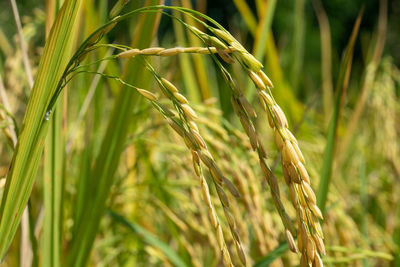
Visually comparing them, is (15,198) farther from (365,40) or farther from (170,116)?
(365,40)

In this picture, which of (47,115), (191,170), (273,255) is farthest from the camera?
(191,170)

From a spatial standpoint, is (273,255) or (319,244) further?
(273,255)

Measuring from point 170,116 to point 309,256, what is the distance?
6.2 inches

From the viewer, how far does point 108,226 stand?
1.27 metres

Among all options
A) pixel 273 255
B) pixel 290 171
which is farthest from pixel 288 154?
pixel 273 255

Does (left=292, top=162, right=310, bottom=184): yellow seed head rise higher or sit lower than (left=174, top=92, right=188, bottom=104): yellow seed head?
lower

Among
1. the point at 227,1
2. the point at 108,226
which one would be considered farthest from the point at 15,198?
the point at 227,1

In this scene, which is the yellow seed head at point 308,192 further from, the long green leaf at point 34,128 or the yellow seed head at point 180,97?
the long green leaf at point 34,128

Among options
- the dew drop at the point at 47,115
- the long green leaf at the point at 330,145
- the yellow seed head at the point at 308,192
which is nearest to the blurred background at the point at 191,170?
the long green leaf at the point at 330,145

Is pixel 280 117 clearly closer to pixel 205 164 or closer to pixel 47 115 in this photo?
pixel 205 164

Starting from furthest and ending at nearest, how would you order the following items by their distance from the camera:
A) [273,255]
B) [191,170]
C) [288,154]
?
[191,170] < [273,255] < [288,154]

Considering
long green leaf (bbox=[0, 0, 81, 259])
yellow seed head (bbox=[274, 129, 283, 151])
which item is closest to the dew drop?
long green leaf (bbox=[0, 0, 81, 259])

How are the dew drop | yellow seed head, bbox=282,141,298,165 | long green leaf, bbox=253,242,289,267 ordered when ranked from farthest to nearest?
long green leaf, bbox=253,242,289,267 < the dew drop < yellow seed head, bbox=282,141,298,165

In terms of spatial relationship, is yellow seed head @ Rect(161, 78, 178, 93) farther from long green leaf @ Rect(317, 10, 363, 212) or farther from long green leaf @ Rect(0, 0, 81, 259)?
long green leaf @ Rect(317, 10, 363, 212)
